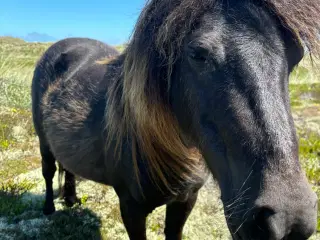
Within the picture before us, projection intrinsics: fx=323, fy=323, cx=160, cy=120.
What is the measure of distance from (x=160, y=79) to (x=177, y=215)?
1677 mm

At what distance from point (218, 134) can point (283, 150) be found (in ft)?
1.14

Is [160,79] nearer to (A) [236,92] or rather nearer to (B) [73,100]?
(A) [236,92]

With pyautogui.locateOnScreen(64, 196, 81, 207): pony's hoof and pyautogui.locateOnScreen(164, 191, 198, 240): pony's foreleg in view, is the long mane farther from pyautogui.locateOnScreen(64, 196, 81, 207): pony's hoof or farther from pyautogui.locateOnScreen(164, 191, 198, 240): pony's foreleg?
pyautogui.locateOnScreen(64, 196, 81, 207): pony's hoof

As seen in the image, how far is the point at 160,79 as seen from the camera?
1.95 metres

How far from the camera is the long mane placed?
170 cm

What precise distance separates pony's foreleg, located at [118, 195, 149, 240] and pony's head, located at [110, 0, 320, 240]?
2.94ft

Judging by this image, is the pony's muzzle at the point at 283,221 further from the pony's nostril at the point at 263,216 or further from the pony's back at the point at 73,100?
the pony's back at the point at 73,100

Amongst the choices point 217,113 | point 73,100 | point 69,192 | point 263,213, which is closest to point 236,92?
point 217,113

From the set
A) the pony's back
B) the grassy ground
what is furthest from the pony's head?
the pony's back

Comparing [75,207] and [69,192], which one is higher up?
[69,192]

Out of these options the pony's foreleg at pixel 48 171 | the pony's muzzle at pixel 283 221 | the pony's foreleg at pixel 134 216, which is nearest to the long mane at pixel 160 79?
the pony's foreleg at pixel 134 216

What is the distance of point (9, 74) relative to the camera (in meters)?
9.59

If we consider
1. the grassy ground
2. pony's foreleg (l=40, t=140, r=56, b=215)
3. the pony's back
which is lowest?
the grassy ground

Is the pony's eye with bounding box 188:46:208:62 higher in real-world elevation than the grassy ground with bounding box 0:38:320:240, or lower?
higher
